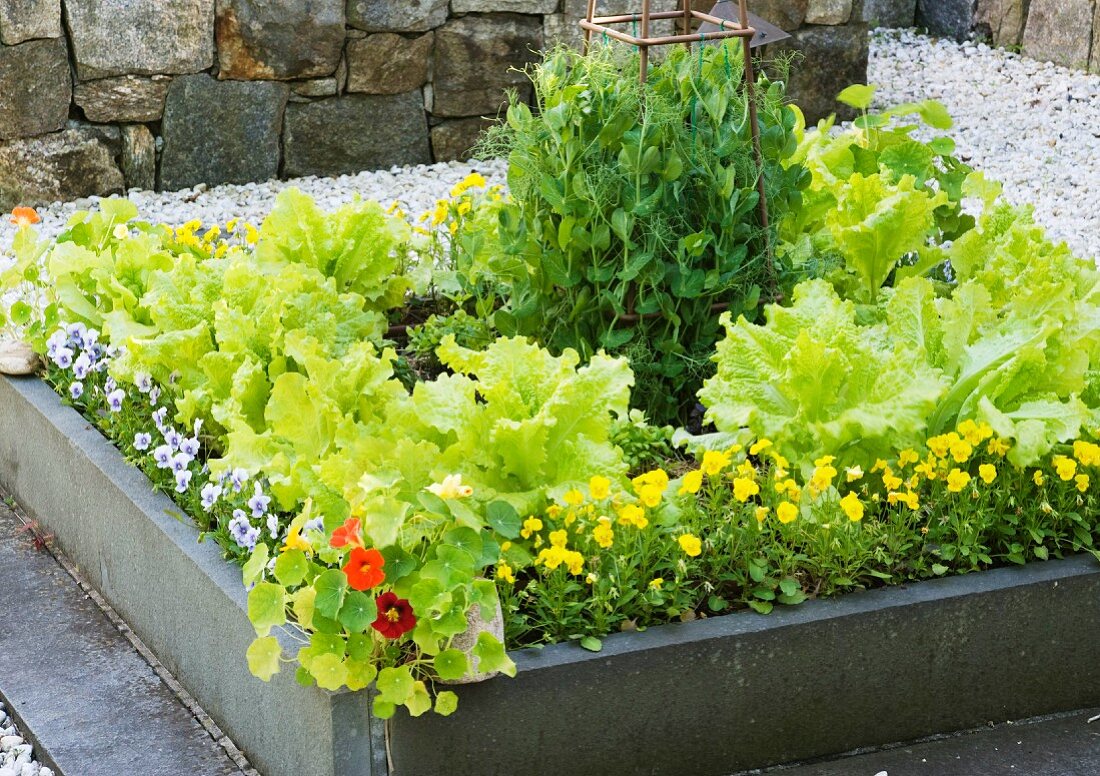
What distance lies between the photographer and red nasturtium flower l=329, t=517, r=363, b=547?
227 cm

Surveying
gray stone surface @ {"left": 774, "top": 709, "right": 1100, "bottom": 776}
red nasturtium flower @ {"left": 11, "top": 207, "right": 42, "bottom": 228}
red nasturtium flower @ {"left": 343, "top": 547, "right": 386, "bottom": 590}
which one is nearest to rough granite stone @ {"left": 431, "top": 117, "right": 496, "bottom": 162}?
red nasturtium flower @ {"left": 11, "top": 207, "right": 42, "bottom": 228}

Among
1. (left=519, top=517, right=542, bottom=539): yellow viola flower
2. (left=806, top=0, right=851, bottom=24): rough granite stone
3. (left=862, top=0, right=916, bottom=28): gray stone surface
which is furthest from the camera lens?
(left=862, top=0, right=916, bottom=28): gray stone surface

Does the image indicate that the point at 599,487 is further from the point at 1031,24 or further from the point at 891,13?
the point at 891,13

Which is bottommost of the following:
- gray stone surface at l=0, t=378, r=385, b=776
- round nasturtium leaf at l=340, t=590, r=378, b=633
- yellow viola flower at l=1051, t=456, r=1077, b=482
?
gray stone surface at l=0, t=378, r=385, b=776

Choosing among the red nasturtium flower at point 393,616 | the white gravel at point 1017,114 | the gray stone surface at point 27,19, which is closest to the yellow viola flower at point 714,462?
the red nasturtium flower at point 393,616

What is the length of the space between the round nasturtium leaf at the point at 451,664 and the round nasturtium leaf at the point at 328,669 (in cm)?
15

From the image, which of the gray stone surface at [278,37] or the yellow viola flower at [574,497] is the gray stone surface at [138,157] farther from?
the yellow viola flower at [574,497]

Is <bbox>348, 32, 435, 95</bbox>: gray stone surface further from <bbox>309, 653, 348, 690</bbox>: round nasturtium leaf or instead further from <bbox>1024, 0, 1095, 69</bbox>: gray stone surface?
<bbox>309, 653, 348, 690</bbox>: round nasturtium leaf

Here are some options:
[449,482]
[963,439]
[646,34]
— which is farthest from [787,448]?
[646,34]

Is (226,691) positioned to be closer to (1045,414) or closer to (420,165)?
(1045,414)

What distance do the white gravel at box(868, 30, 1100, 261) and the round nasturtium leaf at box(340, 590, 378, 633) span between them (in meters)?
3.69

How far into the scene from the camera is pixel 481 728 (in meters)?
2.40

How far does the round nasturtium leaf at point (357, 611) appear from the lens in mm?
2242

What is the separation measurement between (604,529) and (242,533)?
68 centimetres
